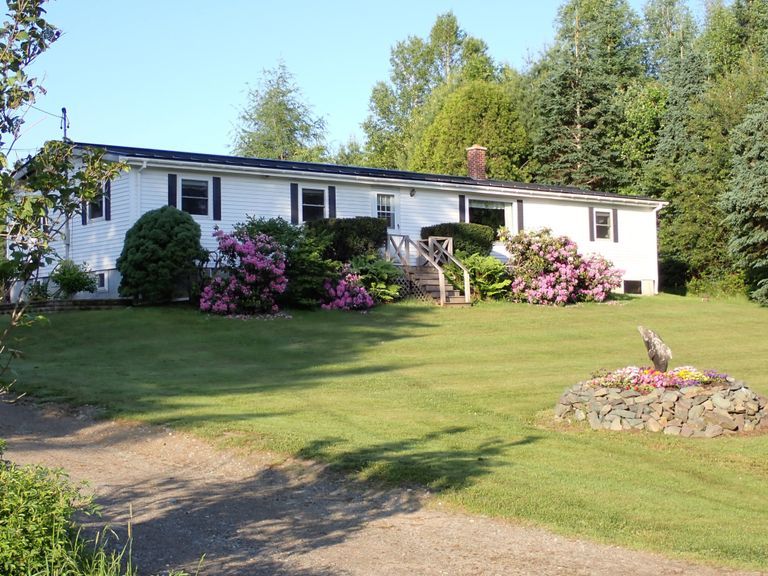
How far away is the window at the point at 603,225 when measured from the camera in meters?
33.3

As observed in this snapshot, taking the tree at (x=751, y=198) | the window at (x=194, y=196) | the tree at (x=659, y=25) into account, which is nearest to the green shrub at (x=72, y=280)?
the window at (x=194, y=196)

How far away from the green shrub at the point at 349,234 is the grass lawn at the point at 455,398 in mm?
2480

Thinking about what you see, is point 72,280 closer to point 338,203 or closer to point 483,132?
point 338,203

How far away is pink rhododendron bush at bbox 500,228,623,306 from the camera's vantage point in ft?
→ 88.9

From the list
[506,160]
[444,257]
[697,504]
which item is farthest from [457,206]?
[697,504]

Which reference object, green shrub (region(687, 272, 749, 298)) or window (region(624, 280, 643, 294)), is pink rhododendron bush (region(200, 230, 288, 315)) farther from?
green shrub (region(687, 272, 749, 298))

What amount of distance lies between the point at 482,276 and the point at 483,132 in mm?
22803

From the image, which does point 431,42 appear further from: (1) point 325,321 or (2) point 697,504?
(2) point 697,504

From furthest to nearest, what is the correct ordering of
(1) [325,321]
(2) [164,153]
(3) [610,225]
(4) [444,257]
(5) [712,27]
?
(5) [712,27]
(3) [610,225]
(4) [444,257]
(2) [164,153]
(1) [325,321]

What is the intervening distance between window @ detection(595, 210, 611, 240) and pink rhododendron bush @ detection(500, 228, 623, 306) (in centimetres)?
487

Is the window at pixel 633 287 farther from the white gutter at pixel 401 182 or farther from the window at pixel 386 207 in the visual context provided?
the window at pixel 386 207

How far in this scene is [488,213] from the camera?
31.0 m

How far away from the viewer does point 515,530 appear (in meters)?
6.64

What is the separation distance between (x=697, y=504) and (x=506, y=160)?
41814mm
